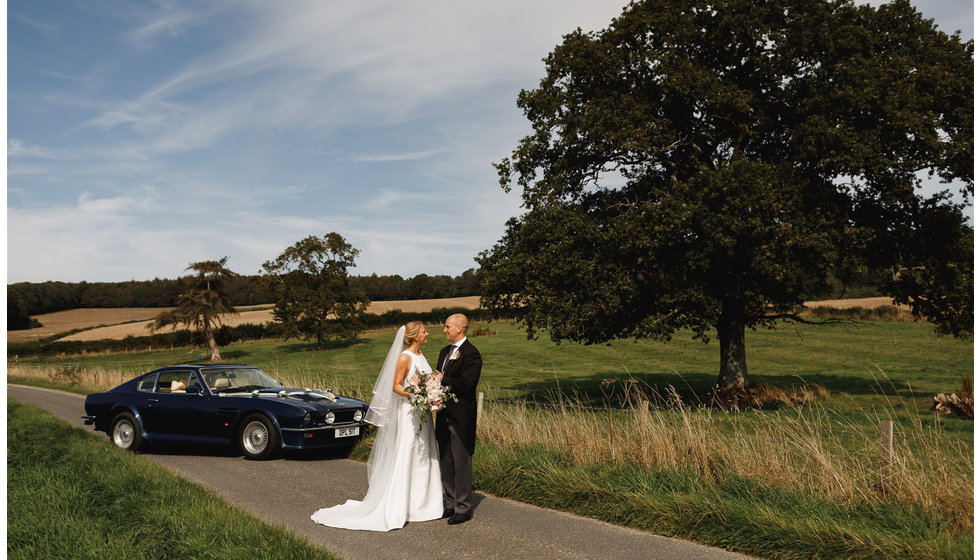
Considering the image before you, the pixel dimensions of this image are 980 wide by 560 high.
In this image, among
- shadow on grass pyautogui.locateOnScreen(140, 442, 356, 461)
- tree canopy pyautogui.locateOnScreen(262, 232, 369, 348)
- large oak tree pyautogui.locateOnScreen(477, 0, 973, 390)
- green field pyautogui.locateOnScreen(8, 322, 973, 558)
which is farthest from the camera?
tree canopy pyautogui.locateOnScreen(262, 232, 369, 348)

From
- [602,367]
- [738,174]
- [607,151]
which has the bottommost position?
[602,367]

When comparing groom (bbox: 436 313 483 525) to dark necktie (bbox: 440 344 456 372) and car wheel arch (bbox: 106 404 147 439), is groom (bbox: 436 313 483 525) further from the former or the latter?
car wheel arch (bbox: 106 404 147 439)

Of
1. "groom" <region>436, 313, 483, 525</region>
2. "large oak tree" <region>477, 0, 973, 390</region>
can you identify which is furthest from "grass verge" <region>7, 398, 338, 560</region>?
"large oak tree" <region>477, 0, 973, 390</region>

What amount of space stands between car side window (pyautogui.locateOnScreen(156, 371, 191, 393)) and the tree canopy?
1781 inches

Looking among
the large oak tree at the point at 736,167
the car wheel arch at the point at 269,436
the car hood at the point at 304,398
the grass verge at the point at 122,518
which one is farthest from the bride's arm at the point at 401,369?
the large oak tree at the point at 736,167

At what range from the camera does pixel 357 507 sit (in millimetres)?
7070

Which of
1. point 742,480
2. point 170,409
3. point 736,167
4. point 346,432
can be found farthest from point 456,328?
point 736,167

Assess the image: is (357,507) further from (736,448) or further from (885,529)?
(885,529)

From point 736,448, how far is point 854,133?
1387 cm

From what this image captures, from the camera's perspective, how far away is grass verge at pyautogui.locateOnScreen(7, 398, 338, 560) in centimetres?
548

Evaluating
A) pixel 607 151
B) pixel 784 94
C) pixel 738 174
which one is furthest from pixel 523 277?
pixel 784 94

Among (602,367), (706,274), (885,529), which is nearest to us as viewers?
(885,529)

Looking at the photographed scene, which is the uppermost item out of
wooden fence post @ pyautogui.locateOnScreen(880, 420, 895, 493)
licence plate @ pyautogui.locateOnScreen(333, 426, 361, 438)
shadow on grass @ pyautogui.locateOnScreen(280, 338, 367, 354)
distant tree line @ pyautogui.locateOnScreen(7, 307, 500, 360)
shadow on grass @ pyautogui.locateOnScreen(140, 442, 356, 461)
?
wooden fence post @ pyautogui.locateOnScreen(880, 420, 895, 493)

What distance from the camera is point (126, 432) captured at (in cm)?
1230
